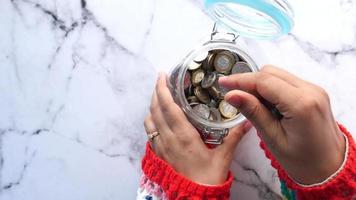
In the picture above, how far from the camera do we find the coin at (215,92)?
1.73 feet

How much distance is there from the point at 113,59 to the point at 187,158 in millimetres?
174

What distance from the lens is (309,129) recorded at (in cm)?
42

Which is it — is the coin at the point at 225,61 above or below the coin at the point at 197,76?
above

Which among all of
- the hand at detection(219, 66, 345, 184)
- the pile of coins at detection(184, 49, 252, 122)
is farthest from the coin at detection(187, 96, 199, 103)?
the hand at detection(219, 66, 345, 184)

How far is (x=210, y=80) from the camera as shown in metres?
0.53

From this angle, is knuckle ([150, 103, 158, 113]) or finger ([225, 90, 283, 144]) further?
knuckle ([150, 103, 158, 113])

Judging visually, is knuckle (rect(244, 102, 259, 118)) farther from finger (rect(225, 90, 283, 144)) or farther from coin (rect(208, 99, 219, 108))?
coin (rect(208, 99, 219, 108))

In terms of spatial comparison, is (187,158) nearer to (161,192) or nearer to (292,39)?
(161,192)

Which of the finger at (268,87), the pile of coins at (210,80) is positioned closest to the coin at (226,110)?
the pile of coins at (210,80)

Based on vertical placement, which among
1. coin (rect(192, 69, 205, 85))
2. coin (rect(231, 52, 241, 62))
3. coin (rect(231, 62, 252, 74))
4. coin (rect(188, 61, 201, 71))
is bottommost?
coin (rect(192, 69, 205, 85))

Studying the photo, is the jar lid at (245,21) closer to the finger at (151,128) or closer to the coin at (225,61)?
the coin at (225,61)

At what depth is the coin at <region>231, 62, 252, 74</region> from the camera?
0.53m

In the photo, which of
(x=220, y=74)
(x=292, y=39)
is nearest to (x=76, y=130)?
(x=220, y=74)

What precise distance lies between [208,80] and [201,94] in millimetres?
20
